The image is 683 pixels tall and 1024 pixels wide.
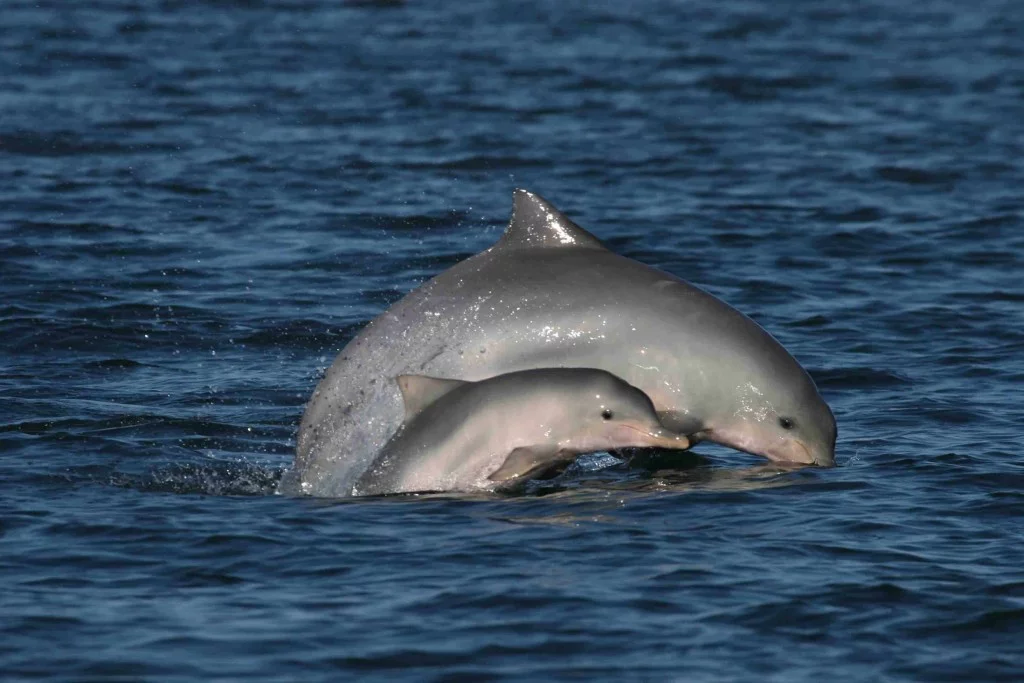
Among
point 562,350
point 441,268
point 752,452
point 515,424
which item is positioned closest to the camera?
point 515,424

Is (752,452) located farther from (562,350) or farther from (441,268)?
(441,268)

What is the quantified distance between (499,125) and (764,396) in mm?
21239

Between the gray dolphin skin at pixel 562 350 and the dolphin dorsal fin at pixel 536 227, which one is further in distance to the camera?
the dolphin dorsal fin at pixel 536 227

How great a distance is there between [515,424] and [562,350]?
3.14 feet

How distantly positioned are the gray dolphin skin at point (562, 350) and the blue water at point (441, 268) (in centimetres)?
64

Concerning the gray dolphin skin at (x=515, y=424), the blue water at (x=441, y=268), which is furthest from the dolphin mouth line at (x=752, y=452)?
the gray dolphin skin at (x=515, y=424)

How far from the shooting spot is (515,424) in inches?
566

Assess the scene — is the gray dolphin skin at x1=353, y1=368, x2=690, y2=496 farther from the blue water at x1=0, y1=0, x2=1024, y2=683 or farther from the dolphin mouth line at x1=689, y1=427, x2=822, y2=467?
the dolphin mouth line at x1=689, y1=427, x2=822, y2=467

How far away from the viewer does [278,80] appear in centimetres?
4078

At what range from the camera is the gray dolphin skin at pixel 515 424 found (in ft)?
47.1

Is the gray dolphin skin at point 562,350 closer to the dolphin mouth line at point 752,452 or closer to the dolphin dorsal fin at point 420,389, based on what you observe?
the dolphin mouth line at point 752,452

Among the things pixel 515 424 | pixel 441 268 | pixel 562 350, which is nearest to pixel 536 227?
pixel 562 350

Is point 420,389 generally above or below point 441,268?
above

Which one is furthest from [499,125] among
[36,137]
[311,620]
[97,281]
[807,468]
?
[311,620]
